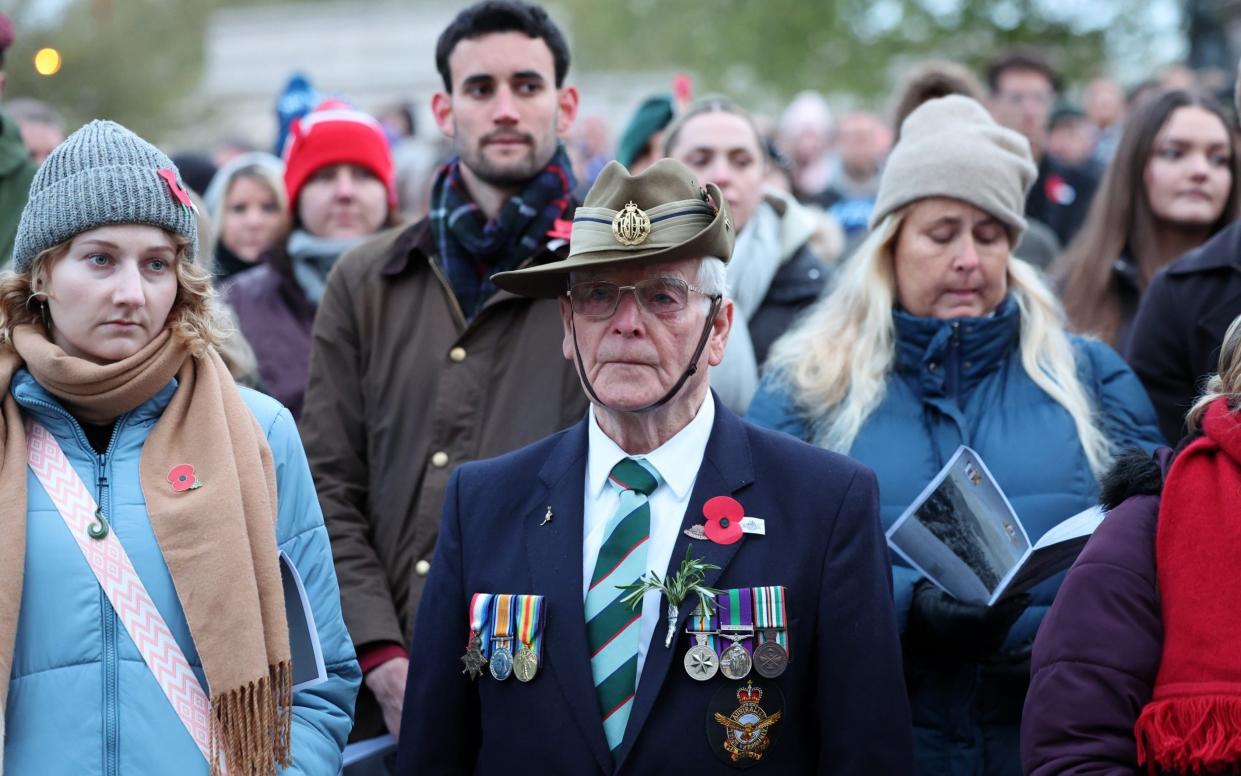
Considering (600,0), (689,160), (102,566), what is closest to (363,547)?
(102,566)

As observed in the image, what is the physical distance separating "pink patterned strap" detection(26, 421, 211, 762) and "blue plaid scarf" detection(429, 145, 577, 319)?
168cm

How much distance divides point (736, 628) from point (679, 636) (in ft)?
0.41

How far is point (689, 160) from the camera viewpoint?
20.8 feet

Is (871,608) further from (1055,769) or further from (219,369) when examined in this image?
(219,369)

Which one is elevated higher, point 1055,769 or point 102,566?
point 102,566

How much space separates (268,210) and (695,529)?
452cm

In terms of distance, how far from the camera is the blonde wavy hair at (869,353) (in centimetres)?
455

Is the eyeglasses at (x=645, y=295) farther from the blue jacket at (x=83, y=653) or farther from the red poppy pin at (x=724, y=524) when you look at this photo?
the blue jacket at (x=83, y=653)

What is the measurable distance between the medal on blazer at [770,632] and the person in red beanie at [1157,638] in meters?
0.53

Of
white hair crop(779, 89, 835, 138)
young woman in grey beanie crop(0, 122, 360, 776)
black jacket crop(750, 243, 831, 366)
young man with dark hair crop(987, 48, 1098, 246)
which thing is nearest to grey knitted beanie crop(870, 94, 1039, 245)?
black jacket crop(750, 243, 831, 366)

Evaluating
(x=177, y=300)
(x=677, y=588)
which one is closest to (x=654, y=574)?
(x=677, y=588)

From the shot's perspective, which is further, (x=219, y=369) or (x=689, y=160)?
(x=689, y=160)

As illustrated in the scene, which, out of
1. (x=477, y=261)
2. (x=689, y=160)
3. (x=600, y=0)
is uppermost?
(x=600, y=0)

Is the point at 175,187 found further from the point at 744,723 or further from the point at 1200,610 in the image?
the point at 1200,610
